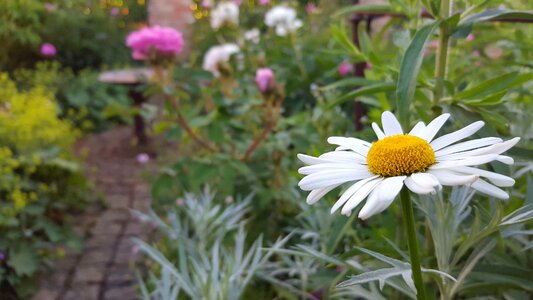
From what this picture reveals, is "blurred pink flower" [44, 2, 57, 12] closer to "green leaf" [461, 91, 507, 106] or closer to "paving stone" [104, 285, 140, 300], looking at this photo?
"paving stone" [104, 285, 140, 300]

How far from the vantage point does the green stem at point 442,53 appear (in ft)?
3.62

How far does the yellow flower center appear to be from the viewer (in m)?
0.70

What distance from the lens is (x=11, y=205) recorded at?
2.68 m

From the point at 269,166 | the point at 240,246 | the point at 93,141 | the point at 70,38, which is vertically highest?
the point at 70,38

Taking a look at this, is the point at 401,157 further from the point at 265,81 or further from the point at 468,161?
the point at 265,81

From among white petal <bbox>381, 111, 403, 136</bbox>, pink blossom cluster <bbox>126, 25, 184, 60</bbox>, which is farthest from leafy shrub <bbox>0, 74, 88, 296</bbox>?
white petal <bbox>381, 111, 403, 136</bbox>

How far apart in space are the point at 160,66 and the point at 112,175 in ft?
5.65

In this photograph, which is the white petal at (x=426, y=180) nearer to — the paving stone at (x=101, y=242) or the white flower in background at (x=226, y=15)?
the paving stone at (x=101, y=242)

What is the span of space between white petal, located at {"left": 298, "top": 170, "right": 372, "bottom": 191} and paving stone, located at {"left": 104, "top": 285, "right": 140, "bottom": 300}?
1953mm

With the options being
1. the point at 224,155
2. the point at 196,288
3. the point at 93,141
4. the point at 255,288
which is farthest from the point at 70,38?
the point at 196,288

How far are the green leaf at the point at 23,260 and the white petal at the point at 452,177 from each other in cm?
226

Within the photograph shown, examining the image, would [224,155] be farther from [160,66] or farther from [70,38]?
[70,38]

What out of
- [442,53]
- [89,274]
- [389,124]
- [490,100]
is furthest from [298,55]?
[389,124]

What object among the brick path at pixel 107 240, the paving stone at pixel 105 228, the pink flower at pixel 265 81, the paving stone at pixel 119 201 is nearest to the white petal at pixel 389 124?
the pink flower at pixel 265 81
